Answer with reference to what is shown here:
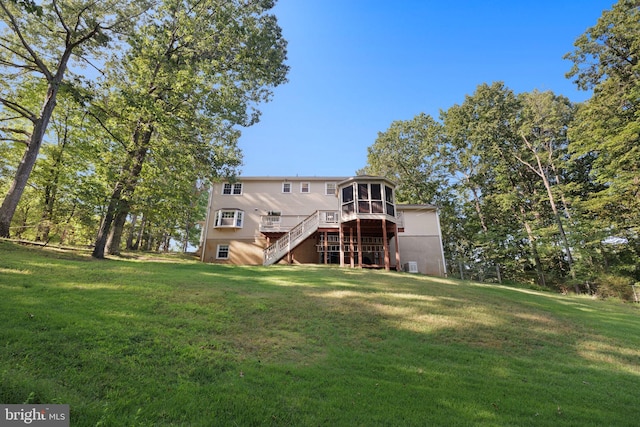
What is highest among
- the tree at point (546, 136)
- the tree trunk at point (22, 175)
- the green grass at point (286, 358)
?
the tree at point (546, 136)

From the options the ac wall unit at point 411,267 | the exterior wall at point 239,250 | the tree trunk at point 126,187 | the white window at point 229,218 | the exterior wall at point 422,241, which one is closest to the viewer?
the tree trunk at point 126,187

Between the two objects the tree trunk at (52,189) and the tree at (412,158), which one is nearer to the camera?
the tree trunk at (52,189)

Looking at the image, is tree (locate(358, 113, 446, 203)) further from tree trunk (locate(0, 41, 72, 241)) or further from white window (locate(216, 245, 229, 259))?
tree trunk (locate(0, 41, 72, 241))

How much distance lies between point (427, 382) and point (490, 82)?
31.3 metres

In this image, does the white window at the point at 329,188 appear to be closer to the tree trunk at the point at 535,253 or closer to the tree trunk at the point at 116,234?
the tree trunk at the point at 116,234

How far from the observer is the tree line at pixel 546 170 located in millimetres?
18422

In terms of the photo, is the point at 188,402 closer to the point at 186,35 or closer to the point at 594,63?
the point at 186,35

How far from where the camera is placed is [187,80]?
13797mm

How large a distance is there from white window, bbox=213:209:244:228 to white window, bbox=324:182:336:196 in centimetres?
685

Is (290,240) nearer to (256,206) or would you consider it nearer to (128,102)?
(256,206)

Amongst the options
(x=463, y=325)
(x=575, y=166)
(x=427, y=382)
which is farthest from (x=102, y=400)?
(x=575, y=166)

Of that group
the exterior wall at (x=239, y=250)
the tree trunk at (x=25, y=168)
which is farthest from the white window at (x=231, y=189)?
the tree trunk at (x=25, y=168)

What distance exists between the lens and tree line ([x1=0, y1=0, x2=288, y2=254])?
39.0 ft

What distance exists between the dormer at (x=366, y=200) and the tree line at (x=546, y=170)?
28.0 ft
